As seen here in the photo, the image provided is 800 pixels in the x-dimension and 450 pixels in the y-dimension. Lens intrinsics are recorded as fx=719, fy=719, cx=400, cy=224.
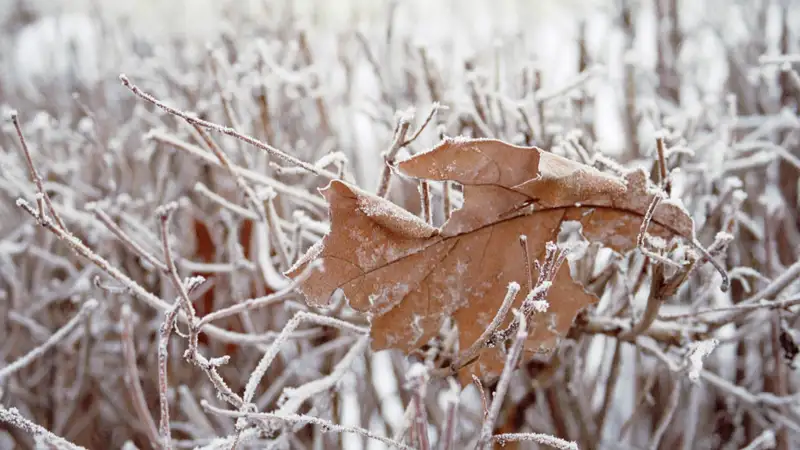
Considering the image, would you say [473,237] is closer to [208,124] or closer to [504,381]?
[504,381]

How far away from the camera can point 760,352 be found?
164 centimetres

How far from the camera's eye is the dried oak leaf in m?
0.81

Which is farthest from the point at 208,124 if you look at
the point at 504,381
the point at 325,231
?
the point at 504,381

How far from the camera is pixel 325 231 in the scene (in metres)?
0.98

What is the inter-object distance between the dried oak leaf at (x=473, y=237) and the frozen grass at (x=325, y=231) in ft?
0.15

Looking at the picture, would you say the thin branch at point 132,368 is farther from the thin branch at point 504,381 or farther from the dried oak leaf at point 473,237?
the thin branch at point 504,381

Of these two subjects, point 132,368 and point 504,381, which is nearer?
point 504,381

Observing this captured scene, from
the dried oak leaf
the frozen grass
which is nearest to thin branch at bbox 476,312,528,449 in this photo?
the frozen grass

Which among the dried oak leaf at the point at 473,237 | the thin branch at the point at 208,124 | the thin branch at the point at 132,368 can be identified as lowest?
the thin branch at the point at 132,368

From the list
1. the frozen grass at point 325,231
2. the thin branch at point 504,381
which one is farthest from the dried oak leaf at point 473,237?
the thin branch at point 504,381

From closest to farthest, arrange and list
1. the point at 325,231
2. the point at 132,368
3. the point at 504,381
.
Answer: the point at 504,381 < the point at 132,368 < the point at 325,231

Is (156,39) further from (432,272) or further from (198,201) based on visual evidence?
(432,272)

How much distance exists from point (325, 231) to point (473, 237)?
0.72ft

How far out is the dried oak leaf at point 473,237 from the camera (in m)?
0.81
